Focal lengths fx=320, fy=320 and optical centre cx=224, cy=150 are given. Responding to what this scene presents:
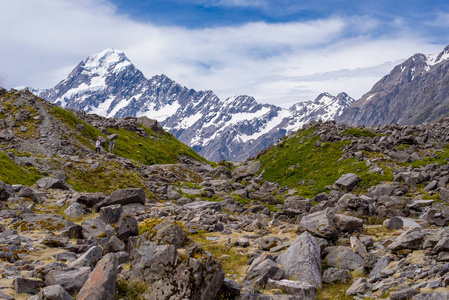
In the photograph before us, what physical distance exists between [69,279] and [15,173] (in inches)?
801

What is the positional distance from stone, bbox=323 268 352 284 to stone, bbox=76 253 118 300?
29.8 ft

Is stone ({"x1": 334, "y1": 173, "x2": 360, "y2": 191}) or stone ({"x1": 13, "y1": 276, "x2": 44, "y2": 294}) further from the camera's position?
stone ({"x1": 334, "y1": 173, "x2": 360, "y2": 191})

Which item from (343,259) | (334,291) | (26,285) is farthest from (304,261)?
(26,285)

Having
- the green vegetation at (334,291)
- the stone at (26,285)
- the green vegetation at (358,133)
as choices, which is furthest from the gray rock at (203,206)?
the green vegetation at (358,133)

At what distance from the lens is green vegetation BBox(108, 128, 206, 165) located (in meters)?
53.3

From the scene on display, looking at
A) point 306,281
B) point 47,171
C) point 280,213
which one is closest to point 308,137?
point 280,213

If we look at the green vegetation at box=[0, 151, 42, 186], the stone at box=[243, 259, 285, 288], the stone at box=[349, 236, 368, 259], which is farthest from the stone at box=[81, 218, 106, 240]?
the stone at box=[349, 236, 368, 259]

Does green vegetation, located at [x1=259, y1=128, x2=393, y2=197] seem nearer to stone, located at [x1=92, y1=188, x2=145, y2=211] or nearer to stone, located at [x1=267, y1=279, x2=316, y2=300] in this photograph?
stone, located at [x1=92, y1=188, x2=145, y2=211]

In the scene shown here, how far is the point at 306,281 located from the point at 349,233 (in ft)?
20.8

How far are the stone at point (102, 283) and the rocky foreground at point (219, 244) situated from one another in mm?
38

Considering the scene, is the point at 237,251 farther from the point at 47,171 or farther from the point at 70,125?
the point at 70,125

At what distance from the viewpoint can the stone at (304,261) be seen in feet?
44.5

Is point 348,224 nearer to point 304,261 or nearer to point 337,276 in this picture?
point 337,276

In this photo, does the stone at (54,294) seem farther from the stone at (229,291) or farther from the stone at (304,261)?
the stone at (304,261)
